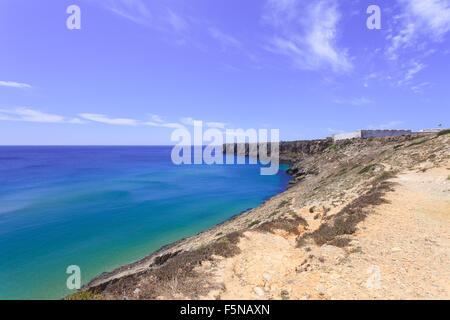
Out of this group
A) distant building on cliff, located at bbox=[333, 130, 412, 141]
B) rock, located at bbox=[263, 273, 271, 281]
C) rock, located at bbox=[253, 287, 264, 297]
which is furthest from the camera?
distant building on cliff, located at bbox=[333, 130, 412, 141]

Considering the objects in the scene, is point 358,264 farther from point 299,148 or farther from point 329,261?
point 299,148

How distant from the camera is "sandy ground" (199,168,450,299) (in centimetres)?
568

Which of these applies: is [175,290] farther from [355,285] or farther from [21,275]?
[21,275]

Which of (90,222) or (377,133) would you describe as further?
(377,133)

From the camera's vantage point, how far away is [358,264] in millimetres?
6781

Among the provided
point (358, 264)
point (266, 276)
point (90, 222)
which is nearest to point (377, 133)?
point (358, 264)

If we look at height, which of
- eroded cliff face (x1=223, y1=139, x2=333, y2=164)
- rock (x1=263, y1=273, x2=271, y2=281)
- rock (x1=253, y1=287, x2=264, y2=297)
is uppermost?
eroded cliff face (x1=223, y1=139, x2=333, y2=164)

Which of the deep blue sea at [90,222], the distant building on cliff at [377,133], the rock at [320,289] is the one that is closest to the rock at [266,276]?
the rock at [320,289]

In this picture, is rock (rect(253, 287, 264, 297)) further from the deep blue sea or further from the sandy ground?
the deep blue sea

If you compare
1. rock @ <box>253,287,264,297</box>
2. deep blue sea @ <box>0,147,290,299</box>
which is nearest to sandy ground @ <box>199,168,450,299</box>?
rock @ <box>253,287,264,297</box>

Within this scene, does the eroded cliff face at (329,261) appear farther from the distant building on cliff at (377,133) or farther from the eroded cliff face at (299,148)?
the eroded cliff face at (299,148)

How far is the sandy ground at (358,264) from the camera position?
5680mm

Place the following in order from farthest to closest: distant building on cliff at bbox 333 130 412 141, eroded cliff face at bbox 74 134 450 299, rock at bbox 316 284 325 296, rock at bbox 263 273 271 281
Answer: distant building on cliff at bbox 333 130 412 141 → rock at bbox 263 273 271 281 → eroded cliff face at bbox 74 134 450 299 → rock at bbox 316 284 325 296
